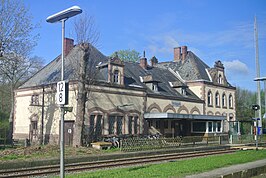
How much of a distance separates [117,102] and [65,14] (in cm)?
2315

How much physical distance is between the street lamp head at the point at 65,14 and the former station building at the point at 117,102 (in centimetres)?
1785

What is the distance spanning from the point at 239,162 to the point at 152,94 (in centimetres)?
2149

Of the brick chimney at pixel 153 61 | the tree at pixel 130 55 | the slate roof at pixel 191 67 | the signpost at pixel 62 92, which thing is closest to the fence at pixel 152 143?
the slate roof at pixel 191 67

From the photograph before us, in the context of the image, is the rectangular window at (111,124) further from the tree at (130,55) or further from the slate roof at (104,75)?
the tree at (130,55)

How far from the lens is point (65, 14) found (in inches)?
414

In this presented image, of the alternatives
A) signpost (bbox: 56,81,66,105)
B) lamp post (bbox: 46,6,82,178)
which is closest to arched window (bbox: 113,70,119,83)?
lamp post (bbox: 46,6,82,178)

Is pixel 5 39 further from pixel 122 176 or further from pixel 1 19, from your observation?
pixel 122 176

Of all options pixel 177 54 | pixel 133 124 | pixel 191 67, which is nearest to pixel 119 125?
pixel 133 124

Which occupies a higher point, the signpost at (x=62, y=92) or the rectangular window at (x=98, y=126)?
the signpost at (x=62, y=92)

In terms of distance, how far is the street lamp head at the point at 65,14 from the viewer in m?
10.2

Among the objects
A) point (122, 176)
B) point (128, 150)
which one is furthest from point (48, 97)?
point (122, 176)

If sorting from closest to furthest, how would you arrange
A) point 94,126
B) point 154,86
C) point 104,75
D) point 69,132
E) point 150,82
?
point 69,132, point 94,126, point 104,75, point 150,82, point 154,86

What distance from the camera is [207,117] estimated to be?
135ft

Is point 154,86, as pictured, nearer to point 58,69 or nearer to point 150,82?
point 150,82
